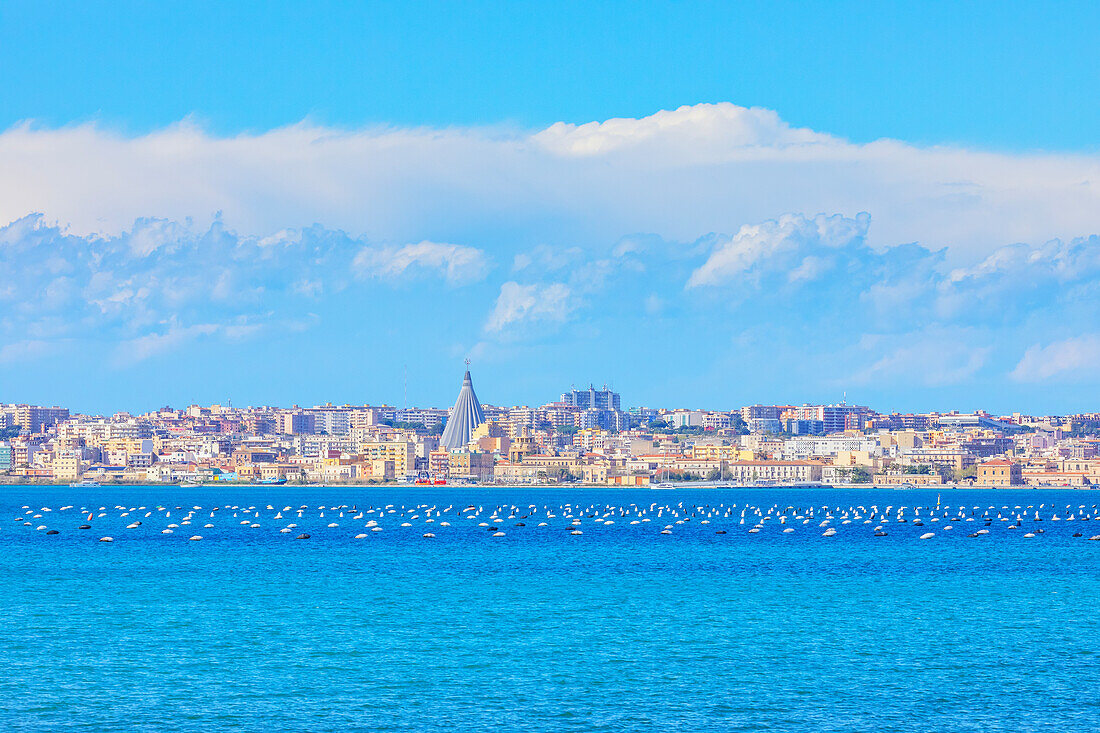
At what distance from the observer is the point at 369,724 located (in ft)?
70.8

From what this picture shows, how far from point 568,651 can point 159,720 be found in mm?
8380

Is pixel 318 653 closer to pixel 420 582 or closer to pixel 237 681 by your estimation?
pixel 237 681

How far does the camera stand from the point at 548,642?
28984 millimetres

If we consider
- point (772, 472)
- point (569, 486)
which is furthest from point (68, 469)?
point (772, 472)

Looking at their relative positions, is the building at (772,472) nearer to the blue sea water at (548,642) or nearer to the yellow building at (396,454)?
the yellow building at (396,454)

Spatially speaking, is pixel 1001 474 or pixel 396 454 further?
pixel 396 454

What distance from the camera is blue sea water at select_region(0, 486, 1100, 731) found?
73.2 feet

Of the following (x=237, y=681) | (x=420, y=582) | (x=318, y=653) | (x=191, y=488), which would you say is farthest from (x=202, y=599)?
(x=191, y=488)

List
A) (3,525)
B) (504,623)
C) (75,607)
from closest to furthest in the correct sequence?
(504,623) → (75,607) → (3,525)

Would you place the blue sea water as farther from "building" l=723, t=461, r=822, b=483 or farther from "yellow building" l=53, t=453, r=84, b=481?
"yellow building" l=53, t=453, r=84, b=481

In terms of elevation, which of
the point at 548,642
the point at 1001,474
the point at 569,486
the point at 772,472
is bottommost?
the point at 548,642

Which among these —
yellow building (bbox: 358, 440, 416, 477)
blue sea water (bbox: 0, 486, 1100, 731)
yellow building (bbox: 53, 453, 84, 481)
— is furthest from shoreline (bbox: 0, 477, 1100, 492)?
blue sea water (bbox: 0, 486, 1100, 731)

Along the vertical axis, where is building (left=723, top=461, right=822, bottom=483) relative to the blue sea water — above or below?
above

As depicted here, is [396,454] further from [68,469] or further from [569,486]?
[68,469]
